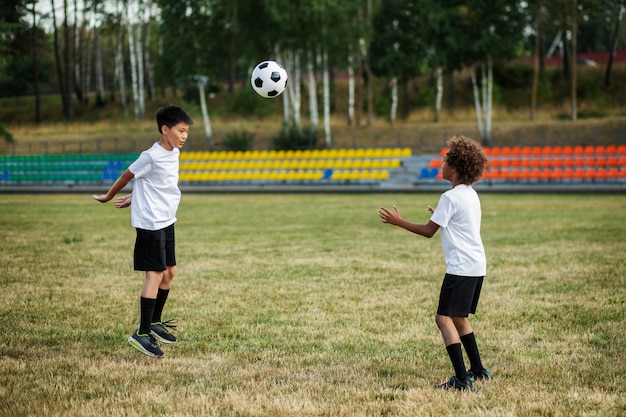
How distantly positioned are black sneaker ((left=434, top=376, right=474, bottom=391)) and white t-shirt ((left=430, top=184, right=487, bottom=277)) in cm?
67

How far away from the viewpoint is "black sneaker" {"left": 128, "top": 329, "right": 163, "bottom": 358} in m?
5.60

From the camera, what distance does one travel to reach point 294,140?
3494 cm

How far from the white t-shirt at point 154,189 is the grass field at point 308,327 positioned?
103 centimetres

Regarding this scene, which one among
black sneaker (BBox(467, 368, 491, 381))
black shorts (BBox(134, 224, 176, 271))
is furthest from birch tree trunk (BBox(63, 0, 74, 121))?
black sneaker (BBox(467, 368, 491, 381))

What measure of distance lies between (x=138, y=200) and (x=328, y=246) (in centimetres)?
622

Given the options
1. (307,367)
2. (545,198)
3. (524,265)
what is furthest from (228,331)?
(545,198)

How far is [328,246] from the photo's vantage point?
11898mm

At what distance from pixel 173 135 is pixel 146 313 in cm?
144

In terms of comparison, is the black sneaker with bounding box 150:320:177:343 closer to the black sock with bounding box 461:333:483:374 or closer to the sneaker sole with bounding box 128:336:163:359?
the sneaker sole with bounding box 128:336:163:359

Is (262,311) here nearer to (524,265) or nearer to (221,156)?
(524,265)

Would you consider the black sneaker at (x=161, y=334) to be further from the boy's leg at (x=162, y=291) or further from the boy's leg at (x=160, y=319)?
the boy's leg at (x=162, y=291)

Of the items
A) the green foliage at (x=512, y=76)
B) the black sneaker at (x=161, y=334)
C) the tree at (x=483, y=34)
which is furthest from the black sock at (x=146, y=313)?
the green foliage at (x=512, y=76)

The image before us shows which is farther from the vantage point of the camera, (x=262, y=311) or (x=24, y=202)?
(x=24, y=202)

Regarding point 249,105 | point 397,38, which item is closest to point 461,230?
point 397,38
